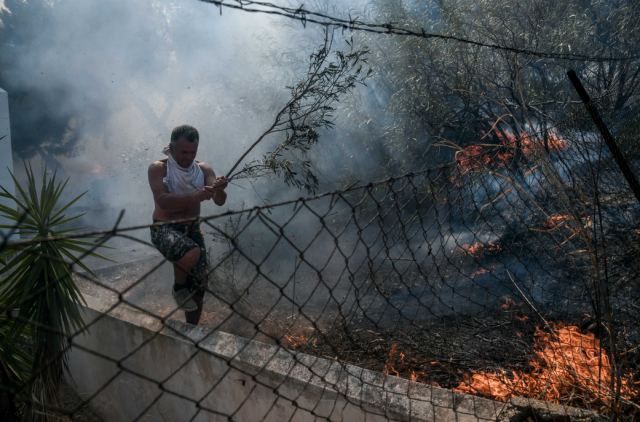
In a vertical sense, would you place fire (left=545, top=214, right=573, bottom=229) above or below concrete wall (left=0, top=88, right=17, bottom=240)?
below

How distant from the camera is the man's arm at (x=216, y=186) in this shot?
364 centimetres

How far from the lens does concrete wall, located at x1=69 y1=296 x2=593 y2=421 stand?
228 centimetres

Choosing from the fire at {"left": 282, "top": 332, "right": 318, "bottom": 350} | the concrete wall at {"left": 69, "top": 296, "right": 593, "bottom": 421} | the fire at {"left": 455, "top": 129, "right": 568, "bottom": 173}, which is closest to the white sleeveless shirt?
the concrete wall at {"left": 69, "top": 296, "right": 593, "bottom": 421}

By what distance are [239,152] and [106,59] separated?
1089cm

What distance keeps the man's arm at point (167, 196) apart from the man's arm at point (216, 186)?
8cm

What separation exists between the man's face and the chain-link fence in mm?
1146

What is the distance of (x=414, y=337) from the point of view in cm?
375

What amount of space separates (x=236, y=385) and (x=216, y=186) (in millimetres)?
1472

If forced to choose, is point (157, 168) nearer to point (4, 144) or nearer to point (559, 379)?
point (559, 379)

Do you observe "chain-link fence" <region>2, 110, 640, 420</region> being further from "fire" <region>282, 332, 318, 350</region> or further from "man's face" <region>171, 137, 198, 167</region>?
"man's face" <region>171, 137, 198, 167</region>

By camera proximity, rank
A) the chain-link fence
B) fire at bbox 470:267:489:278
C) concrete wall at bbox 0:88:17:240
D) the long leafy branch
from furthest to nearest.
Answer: concrete wall at bbox 0:88:17:240 < fire at bbox 470:267:489:278 < the long leafy branch < the chain-link fence

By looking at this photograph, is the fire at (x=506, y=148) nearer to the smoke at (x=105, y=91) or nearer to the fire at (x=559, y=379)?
the fire at (x=559, y=379)

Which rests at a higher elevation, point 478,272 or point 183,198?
point 478,272

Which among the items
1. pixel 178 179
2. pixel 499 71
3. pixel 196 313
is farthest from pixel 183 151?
pixel 499 71
